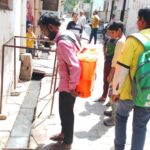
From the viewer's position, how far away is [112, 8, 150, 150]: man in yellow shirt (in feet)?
10.8

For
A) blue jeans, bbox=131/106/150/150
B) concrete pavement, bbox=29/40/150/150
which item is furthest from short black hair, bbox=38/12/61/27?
concrete pavement, bbox=29/40/150/150

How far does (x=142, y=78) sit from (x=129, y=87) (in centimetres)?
23

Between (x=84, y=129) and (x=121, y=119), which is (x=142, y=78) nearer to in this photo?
(x=121, y=119)

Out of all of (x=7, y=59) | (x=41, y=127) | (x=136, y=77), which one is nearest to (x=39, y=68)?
(x=7, y=59)

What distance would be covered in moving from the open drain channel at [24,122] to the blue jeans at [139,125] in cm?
165

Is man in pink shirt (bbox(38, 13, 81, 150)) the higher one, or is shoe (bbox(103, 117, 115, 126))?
man in pink shirt (bbox(38, 13, 81, 150))

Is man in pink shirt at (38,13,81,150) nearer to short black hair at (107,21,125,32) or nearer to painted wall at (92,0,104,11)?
short black hair at (107,21,125,32)

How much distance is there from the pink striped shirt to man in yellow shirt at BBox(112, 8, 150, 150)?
0.46m

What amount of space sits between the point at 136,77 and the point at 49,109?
9.23ft

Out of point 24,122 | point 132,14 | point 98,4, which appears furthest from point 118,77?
point 98,4

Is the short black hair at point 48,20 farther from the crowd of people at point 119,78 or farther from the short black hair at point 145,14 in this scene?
A: the short black hair at point 145,14

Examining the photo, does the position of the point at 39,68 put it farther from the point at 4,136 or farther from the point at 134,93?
the point at 134,93

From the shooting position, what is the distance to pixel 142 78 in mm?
3322

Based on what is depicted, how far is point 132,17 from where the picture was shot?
21812 mm
